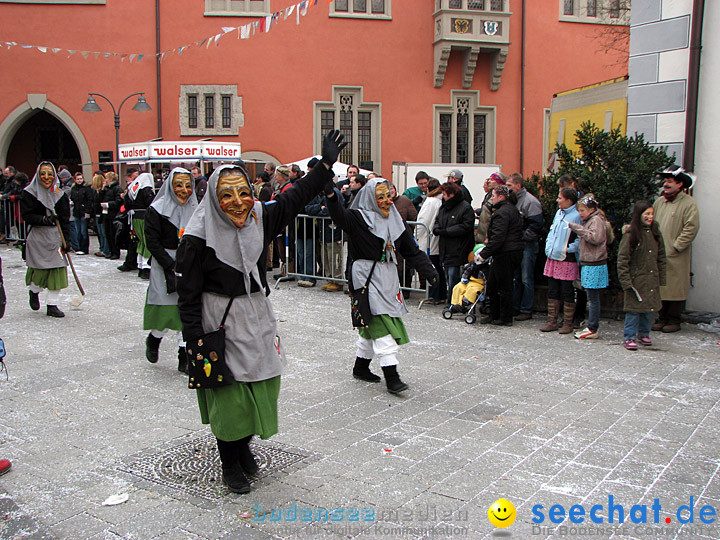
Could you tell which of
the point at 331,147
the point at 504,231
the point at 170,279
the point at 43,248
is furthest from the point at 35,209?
the point at 331,147

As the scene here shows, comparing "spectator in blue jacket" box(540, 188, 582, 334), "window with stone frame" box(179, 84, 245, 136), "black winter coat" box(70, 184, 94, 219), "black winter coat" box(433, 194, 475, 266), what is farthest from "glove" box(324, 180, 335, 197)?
"window with stone frame" box(179, 84, 245, 136)

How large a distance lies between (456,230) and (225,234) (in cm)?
621

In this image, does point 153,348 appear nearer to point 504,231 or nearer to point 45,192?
point 45,192

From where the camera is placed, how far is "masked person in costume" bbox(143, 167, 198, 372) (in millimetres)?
6730

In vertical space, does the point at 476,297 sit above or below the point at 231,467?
above

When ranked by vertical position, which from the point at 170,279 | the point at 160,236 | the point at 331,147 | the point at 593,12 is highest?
the point at 593,12

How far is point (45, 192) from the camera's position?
940cm

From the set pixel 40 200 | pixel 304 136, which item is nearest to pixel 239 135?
pixel 304 136

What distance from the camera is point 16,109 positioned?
70.6ft

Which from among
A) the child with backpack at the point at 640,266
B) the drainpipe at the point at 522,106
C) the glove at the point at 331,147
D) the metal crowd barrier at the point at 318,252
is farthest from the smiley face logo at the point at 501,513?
the drainpipe at the point at 522,106

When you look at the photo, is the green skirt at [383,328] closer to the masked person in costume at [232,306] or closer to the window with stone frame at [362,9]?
the masked person in costume at [232,306]

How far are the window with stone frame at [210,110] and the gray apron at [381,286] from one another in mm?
16986

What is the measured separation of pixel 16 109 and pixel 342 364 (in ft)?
60.6

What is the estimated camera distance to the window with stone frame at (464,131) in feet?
79.6
